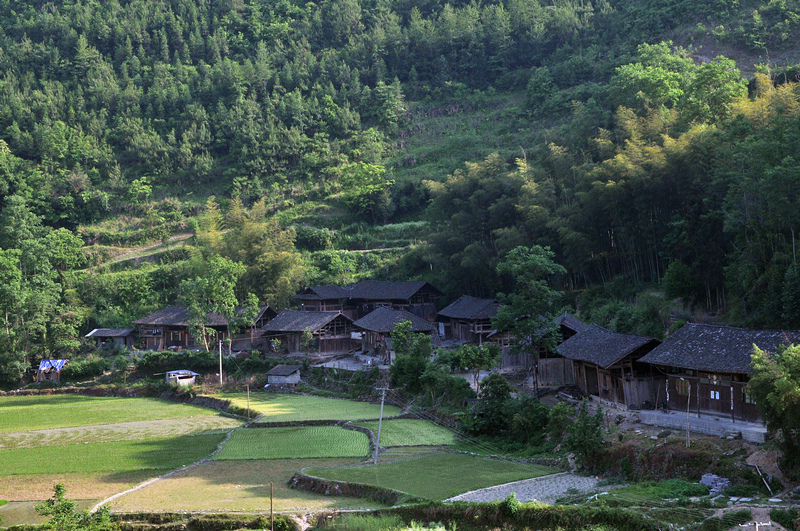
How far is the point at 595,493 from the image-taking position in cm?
1802

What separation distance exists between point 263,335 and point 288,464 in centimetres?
2410

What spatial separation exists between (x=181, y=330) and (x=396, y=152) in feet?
109

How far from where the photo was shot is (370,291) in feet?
162

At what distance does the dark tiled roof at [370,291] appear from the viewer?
48188 millimetres

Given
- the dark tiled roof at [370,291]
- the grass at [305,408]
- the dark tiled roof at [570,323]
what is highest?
the dark tiled roof at [370,291]

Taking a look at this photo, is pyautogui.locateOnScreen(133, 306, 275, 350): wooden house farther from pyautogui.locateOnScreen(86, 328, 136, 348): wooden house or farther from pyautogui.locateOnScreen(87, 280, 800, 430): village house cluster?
pyautogui.locateOnScreen(86, 328, 136, 348): wooden house

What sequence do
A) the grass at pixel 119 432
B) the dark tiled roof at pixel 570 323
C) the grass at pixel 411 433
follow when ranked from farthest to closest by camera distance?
the dark tiled roof at pixel 570 323, the grass at pixel 119 432, the grass at pixel 411 433

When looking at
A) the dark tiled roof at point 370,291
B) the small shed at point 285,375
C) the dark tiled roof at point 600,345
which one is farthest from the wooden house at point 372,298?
the dark tiled roof at point 600,345

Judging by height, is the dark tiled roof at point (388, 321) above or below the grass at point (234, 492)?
above

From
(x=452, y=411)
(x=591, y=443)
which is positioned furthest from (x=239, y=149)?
(x=591, y=443)

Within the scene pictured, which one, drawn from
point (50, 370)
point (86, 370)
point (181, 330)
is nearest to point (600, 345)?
point (181, 330)

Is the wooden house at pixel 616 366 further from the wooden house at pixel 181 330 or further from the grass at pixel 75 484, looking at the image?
the wooden house at pixel 181 330

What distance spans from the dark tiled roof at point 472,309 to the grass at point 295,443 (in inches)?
498

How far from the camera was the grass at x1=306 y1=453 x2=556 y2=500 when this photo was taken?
65.3ft
